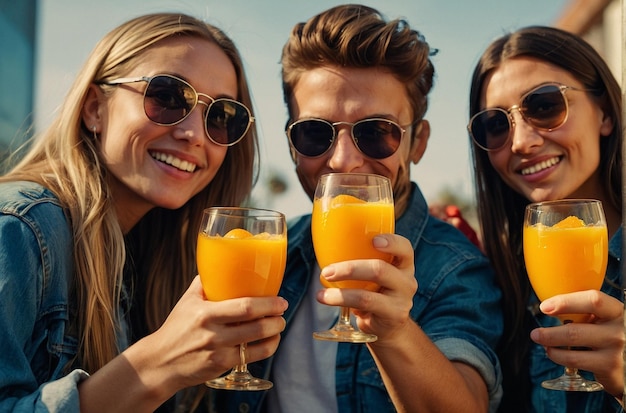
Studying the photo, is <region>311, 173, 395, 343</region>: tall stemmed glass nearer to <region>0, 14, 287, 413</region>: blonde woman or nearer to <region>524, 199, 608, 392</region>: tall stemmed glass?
<region>0, 14, 287, 413</region>: blonde woman

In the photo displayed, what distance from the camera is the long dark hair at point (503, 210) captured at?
320 centimetres

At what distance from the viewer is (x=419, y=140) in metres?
3.71

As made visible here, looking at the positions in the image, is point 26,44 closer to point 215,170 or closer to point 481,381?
point 215,170

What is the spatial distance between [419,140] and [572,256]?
1.45 metres

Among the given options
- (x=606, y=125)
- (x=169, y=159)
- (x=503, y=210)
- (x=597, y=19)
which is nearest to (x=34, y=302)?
(x=169, y=159)

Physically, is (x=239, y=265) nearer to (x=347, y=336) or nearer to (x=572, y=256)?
(x=347, y=336)

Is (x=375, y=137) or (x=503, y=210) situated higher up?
(x=375, y=137)

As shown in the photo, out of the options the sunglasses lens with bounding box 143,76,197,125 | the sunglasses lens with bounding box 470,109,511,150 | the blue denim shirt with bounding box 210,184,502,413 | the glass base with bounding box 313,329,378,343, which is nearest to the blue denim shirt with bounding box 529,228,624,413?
the blue denim shirt with bounding box 210,184,502,413

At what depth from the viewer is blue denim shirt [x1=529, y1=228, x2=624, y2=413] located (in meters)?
2.90

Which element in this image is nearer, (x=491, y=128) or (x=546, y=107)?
(x=546, y=107)

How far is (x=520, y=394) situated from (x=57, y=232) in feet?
6.85

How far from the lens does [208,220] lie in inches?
89.5

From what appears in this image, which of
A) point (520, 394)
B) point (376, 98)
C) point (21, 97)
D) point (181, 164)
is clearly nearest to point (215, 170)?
point (181, 164)

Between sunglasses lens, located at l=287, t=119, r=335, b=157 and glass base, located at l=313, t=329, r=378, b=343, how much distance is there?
47.4 inches
